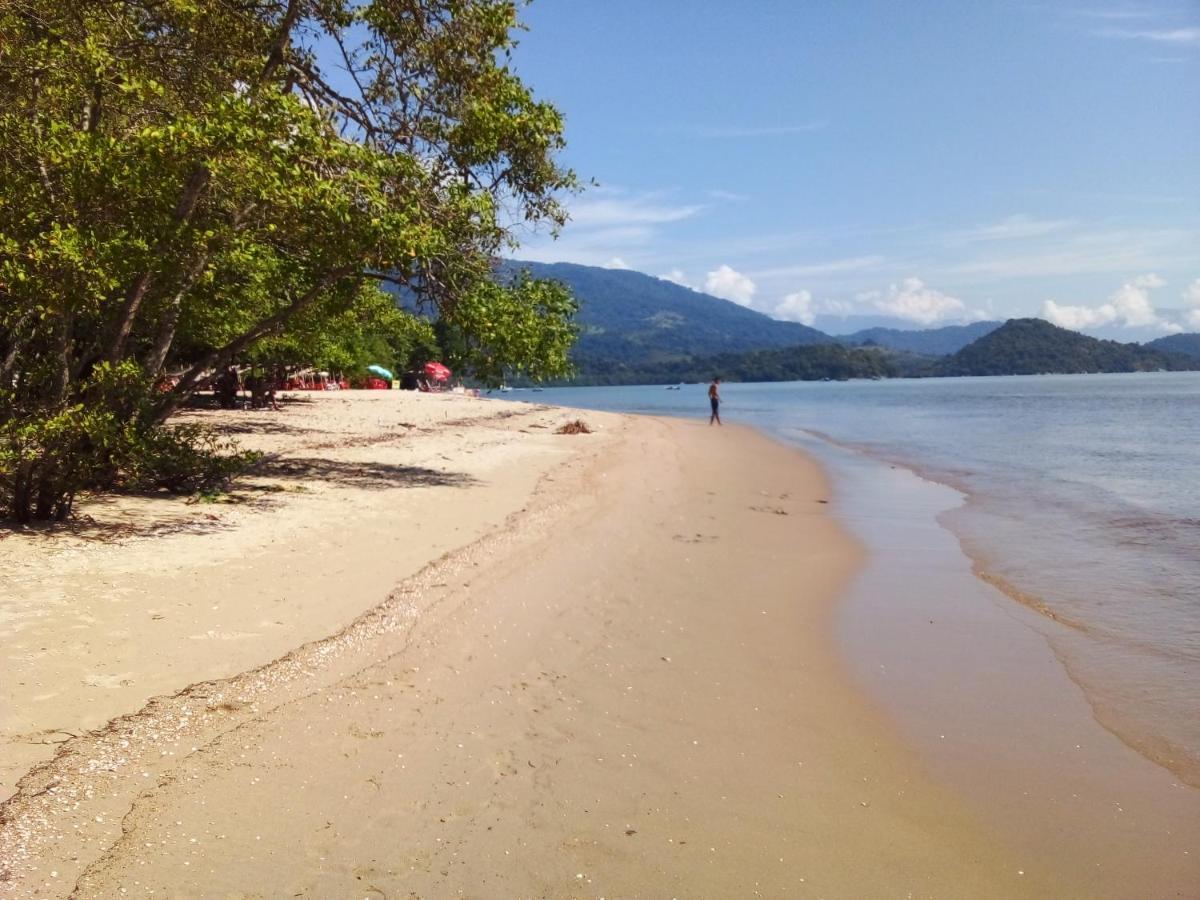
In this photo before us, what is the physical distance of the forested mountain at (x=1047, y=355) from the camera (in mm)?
172875

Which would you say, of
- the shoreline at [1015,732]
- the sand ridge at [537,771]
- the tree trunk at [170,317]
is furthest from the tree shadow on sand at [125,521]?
the shoreline at [1015,732]

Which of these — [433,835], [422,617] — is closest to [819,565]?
[422,617]

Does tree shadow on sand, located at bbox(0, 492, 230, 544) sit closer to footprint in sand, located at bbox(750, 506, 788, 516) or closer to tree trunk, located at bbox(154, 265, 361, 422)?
tree trunk, located at bbox(154, 265, 361, 422)

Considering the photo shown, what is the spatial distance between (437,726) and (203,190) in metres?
7.68

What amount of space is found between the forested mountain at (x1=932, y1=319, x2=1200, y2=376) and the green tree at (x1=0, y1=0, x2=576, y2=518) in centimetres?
18926

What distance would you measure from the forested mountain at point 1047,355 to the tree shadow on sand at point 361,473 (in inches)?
7429

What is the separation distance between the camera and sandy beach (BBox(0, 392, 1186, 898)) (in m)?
3.19

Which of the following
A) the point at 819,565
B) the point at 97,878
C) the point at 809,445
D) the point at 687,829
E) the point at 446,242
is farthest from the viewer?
the point at 809,445

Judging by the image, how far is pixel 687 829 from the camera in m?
3.51

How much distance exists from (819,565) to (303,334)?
10.8 m

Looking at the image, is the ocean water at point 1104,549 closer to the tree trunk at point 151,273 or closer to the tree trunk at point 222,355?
the tree trunk at point 222,355

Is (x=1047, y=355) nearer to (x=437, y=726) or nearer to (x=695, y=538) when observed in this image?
(x=695, y=538)

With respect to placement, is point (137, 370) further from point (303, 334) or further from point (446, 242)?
point (303, 334)

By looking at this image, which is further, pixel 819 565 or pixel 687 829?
pixel 819 565
